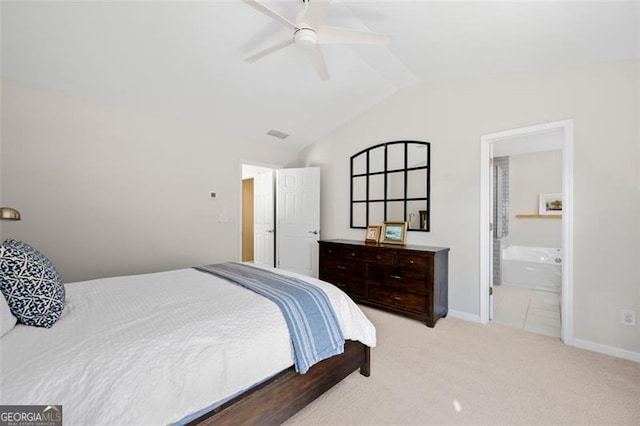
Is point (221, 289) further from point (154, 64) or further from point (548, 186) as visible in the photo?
point (548, 186)

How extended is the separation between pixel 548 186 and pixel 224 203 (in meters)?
5.57

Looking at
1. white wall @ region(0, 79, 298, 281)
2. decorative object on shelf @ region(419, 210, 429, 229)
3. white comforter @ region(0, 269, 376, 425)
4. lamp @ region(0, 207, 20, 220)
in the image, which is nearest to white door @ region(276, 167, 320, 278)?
white wall @ region(0, 79, 298, 281)

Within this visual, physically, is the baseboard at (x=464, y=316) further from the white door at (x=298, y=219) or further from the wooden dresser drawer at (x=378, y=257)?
the white door at (x=298, y=219)

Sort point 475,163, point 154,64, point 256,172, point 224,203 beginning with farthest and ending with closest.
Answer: point 256,172 < point 224,203 < point 475,163 < point 154,64

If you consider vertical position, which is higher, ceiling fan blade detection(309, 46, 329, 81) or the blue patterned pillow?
ceiling fan blade detection(309, 46, 329, 81)

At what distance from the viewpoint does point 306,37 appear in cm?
195

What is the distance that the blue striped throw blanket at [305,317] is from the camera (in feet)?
4.88

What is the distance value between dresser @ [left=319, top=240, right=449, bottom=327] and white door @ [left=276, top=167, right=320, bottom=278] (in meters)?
0.81

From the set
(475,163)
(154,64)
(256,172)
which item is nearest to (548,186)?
(475,163)

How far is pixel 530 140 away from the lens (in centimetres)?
427

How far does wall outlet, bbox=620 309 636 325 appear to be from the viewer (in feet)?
7.41

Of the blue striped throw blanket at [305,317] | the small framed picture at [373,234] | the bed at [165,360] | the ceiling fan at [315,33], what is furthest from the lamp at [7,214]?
the small framed picture at [373,234]

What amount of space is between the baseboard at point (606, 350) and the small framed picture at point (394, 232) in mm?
1816

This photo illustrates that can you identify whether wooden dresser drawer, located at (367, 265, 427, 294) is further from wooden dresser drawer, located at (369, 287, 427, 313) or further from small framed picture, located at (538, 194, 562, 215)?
small framed picture, located at (538, 194, 562, 215)
